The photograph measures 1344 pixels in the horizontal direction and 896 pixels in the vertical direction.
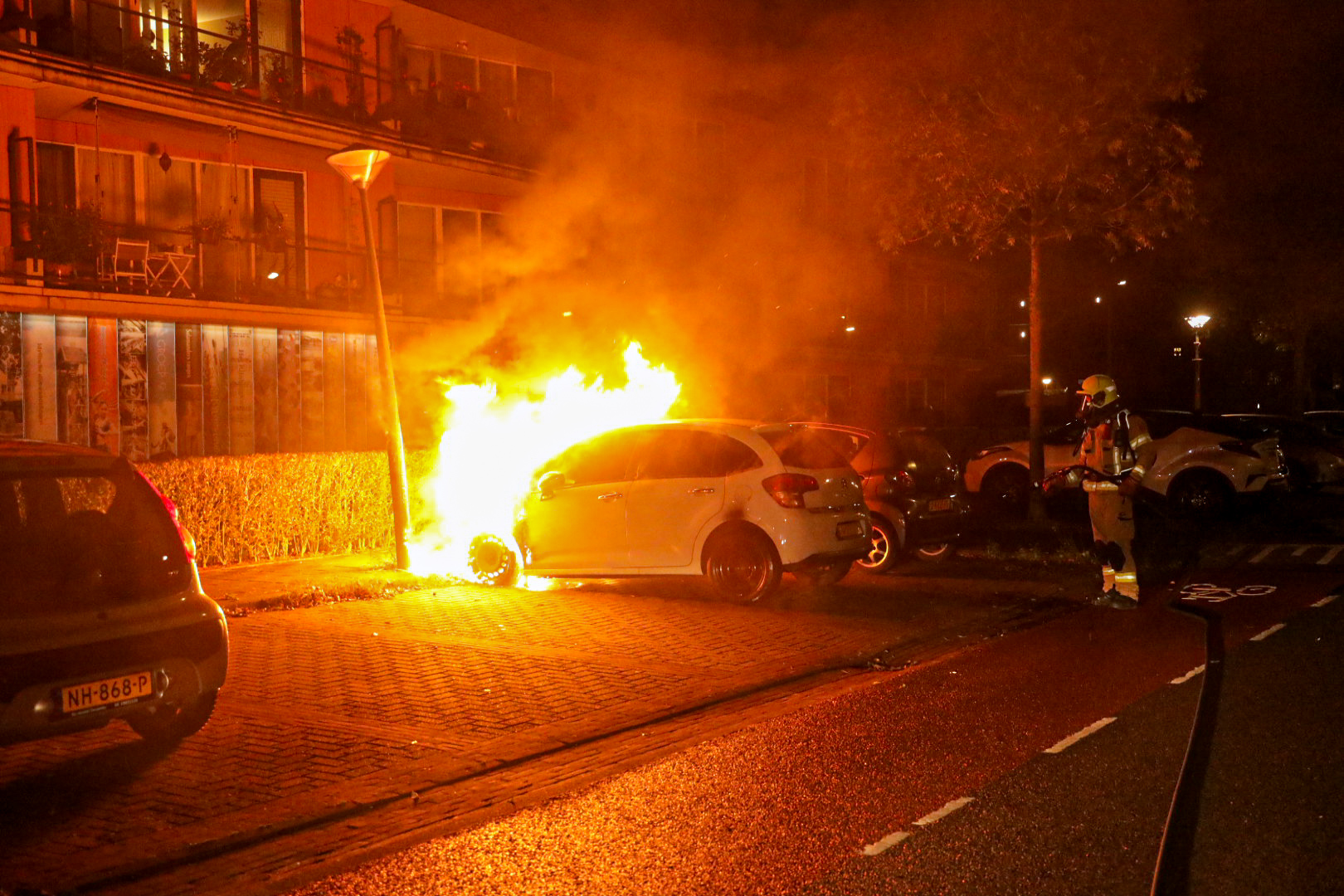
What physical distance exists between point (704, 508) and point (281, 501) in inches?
213

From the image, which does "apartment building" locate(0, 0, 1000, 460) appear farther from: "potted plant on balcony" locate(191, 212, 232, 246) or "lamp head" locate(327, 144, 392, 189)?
"lamp head" locate(327, 144, 392, 189)

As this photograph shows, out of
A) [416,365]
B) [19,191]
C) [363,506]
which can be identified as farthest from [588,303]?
[19,191]

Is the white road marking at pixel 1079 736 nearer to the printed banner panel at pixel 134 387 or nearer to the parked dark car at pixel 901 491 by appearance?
the parked dark car at pixel 901 491

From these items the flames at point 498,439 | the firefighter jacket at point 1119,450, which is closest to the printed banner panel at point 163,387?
the flames at point 498,439

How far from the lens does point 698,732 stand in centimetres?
689

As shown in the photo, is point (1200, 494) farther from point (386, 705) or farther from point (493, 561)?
point (386, 705)

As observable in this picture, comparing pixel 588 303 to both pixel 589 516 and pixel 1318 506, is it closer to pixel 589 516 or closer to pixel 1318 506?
pixel 589 516

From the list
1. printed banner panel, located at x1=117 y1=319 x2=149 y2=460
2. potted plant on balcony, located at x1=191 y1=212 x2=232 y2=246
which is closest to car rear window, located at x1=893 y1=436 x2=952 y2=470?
potted plant on balcony, located at x1=191 y1=212 x2=232 y2=246

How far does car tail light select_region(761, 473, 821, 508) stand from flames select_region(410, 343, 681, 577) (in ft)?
9.16

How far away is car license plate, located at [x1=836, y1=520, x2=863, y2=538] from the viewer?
10.7m

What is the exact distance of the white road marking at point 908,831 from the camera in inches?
191

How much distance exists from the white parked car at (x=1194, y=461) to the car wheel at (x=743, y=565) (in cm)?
822

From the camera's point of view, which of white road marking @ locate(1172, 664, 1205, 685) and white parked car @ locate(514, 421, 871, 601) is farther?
white parked car @ locate(514, 421, 871, 601)

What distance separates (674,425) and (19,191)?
10.3 meters
